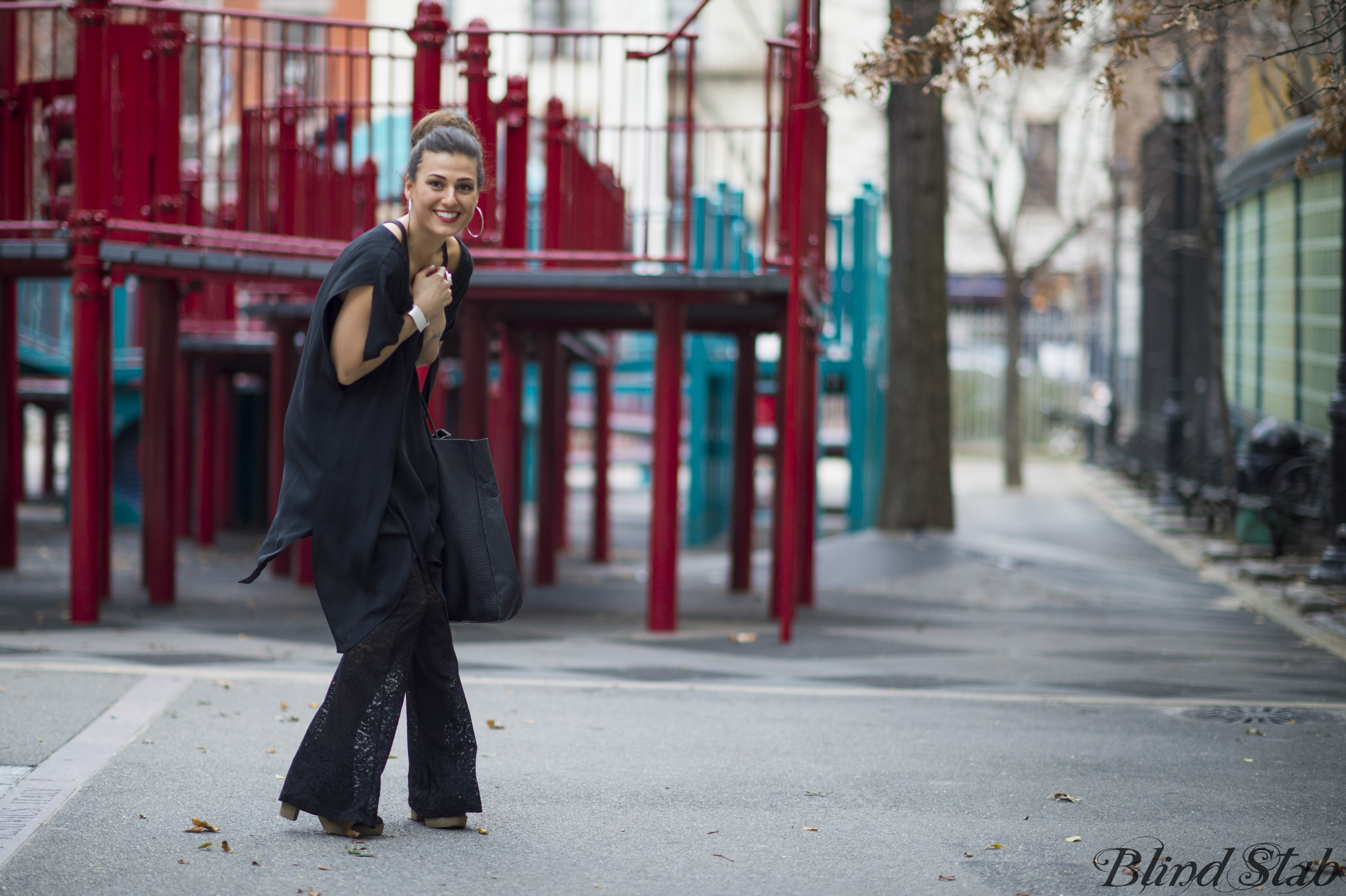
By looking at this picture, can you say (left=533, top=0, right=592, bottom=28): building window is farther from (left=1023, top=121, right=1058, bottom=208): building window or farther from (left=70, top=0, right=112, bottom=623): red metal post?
(left=70, top=0, right=112, bottom=623): red metal post

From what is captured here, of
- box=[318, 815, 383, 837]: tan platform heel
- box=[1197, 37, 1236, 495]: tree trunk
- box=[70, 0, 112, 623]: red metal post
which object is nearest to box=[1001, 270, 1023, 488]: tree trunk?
box=[1197, 37, 1236, 495]: tree trunk

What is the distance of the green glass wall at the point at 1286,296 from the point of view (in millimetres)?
14711

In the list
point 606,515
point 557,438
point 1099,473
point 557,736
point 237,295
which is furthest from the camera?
point 1099,473

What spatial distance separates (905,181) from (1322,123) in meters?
7.92

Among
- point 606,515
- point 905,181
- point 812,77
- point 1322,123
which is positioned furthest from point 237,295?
point 1322,123

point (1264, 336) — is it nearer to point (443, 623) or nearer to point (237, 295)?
point (237, 295)

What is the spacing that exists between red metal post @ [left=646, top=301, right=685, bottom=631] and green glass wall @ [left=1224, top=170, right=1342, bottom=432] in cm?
827

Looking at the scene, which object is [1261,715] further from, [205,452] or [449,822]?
[205,452]

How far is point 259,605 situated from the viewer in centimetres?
1002

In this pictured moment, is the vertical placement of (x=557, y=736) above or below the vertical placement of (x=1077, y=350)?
below

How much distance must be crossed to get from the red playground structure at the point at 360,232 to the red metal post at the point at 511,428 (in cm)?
2

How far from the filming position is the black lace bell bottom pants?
13.1ft

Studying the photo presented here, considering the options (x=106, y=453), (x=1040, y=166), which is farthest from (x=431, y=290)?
(x=1040, y=166)

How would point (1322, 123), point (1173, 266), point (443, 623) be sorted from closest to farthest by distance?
point (443, 623) → point (1322, 123) → point (1173, 266)
